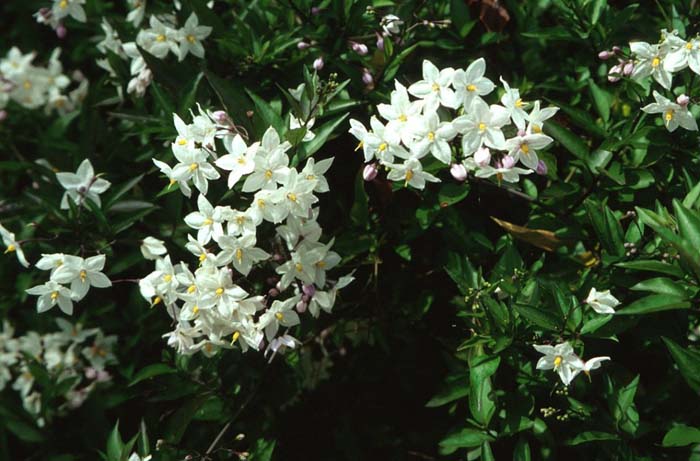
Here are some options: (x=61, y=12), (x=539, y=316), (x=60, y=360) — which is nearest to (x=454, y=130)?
(x=539, y=316)

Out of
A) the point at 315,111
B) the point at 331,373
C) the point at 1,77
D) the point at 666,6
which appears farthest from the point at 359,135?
the point at 1,77

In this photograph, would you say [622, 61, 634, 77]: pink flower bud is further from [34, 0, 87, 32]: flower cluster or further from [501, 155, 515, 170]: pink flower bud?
[34, 0, 87, 32]: flower cluster

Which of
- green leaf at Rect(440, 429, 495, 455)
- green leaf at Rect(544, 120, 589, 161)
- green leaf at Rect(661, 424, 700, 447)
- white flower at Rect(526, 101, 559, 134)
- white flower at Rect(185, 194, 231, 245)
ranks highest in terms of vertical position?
white flower at Rect(526, 101, 559, 134)

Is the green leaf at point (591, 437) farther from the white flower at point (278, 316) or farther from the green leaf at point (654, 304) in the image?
the white flower at point (278, 316)

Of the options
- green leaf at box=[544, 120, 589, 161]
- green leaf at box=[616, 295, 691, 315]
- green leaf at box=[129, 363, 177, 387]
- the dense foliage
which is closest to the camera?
green leaf at box=[616, 295, 691, 315]

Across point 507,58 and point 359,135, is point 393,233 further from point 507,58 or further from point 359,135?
point 507,58

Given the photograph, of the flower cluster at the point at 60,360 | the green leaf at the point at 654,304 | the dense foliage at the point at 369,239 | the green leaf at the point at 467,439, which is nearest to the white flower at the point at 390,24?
the dense foliage at the point at 369,239

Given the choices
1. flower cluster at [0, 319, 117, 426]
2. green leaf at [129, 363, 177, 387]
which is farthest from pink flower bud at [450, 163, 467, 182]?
flower cluster at [0, 319, 117, 426]
